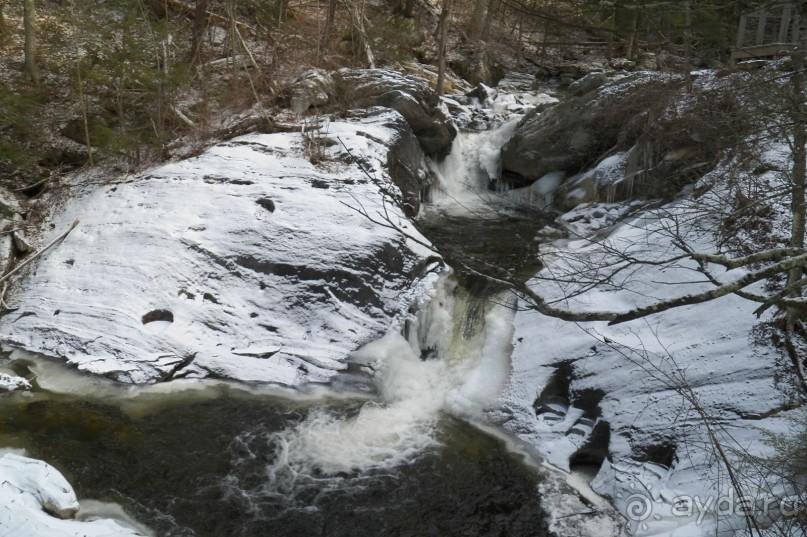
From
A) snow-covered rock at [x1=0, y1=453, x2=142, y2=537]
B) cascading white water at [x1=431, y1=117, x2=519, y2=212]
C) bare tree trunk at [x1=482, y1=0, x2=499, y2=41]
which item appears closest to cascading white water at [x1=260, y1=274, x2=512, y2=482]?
snow-covered rock at [x1=0, y1=453, x2=142, y2=537]

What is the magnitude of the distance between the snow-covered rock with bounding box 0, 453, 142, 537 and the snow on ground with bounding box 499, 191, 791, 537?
3739 millimetres

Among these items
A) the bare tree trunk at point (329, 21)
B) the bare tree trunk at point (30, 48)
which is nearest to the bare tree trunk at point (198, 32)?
the bare tree trunk at point (329, 21)

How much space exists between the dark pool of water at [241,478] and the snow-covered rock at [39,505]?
0.39 meters

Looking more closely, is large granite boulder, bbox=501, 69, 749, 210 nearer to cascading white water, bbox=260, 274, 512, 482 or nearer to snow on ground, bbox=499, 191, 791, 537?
snow on ground, bbox=499, 191, 791, 537

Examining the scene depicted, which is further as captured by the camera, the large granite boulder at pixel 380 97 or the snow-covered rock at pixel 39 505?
the large granite boulder at pixel 380 97

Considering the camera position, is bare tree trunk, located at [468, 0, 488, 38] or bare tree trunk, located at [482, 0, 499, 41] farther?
bare tree trunk, located at [468, 0, 488, 38]

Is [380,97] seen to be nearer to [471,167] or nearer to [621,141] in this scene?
[471,167]

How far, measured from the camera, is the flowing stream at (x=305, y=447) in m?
5.24

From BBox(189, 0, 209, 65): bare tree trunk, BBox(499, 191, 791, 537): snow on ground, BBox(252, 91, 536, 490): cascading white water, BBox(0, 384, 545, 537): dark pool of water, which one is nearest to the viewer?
BBox(0, 384, 545, 537): dark pool of water

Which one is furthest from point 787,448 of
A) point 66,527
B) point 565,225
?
point 565,225

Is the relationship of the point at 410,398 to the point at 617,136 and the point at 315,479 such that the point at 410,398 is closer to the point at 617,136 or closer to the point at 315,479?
the point at 315,479

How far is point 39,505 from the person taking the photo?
4.55m

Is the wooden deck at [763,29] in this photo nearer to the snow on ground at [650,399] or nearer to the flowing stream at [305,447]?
the snow on ground at [650,399]

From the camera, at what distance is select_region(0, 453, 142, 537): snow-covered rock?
408cm
